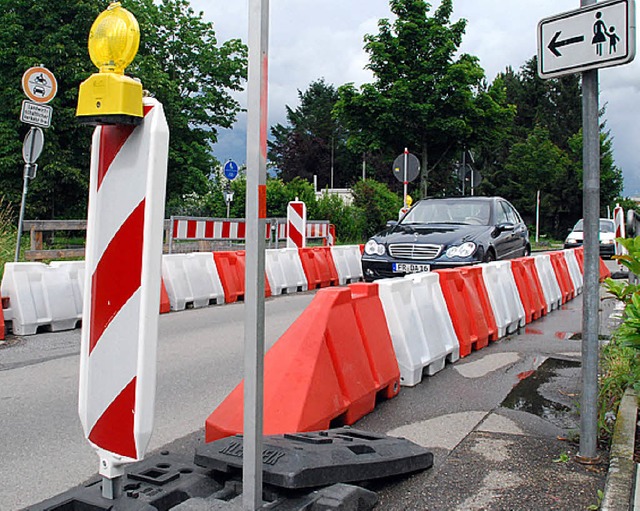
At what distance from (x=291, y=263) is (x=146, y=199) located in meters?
10.8

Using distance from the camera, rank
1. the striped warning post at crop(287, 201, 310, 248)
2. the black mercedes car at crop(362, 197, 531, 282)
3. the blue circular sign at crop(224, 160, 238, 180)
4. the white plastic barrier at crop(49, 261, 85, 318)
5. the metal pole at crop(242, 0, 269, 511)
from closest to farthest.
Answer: the metal pole at crop(242, 0, 269, 511)
the white plastic barrier at crop(49, 261, 85, 318)
the black mercedes car at crop(362, 197, 531, 282)
the striped warning post at crop(287, 201, 310, 248)
the blue circular sign at crop(224, 160, 238, 180)

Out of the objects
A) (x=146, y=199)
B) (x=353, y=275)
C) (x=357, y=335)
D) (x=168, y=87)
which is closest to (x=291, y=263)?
(x=353, y=275)

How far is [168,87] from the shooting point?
32.6 m

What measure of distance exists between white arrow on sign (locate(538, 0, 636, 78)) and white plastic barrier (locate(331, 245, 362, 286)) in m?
10.9

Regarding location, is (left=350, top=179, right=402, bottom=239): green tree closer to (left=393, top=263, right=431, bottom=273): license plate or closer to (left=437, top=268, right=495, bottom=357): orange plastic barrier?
(left=393, top=263, right=431, bottom=273): license plate

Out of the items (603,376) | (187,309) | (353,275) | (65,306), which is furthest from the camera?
(353,275)

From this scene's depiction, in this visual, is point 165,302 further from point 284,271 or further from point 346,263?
point 346,263

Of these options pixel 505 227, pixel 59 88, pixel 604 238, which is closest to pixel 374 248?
pixel 505 227

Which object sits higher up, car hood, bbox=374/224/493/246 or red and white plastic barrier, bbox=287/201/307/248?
red and white plastic barrier, bbox=287/201/307/248

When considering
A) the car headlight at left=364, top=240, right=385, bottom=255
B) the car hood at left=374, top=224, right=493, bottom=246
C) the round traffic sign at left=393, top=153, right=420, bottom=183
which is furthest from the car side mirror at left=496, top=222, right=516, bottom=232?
the round traffic sign at left=393, top=153, right=420, bottom=183

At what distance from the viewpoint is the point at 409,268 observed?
10.5 meters

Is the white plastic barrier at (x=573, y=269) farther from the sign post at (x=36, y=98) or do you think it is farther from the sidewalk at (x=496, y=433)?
the sign post at (x=36, y=98)

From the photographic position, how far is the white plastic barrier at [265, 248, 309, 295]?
12.7 m

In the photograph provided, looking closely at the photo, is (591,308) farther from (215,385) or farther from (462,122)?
(462,122)
